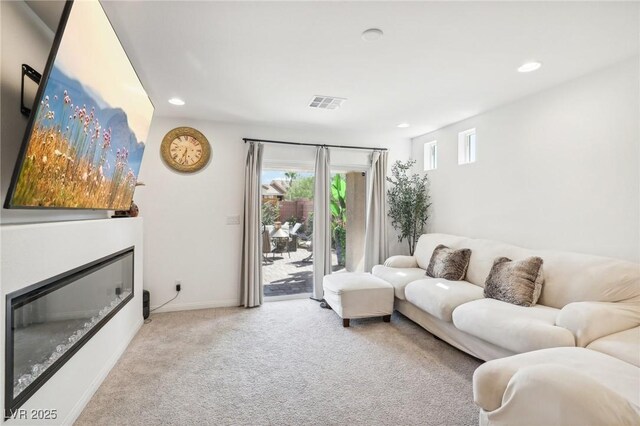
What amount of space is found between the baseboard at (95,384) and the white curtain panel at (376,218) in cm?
313

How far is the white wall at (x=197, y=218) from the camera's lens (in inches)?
154

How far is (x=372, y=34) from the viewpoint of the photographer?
205 centimetres

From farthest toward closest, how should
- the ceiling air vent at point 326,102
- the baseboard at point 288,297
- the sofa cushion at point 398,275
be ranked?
the baseboard at point 288,297
the sofa cushion at point 398,275
the ceiling air vent at point 326,102

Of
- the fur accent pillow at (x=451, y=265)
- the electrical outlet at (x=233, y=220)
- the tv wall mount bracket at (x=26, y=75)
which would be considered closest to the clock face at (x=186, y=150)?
the electrical outlet at (x=233, y=220)

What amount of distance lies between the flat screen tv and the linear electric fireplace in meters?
0.46

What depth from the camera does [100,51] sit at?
1.67 meters

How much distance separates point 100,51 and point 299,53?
4.18 ft

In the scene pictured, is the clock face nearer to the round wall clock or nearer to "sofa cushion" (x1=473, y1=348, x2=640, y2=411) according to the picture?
the round wall clock

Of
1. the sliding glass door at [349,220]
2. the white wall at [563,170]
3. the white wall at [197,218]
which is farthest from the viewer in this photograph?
the sliding glass door at [349,220]

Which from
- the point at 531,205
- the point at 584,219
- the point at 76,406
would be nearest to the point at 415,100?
the point at 531,205

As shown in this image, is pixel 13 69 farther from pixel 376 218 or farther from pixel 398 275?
pixel 376 218

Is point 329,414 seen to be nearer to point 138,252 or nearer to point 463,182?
point 138,252

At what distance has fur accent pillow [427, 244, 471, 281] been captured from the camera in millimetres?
3379

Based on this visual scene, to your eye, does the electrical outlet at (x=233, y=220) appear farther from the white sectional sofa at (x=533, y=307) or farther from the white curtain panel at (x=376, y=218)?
the white sectional sofa at (x=533, y=307)
